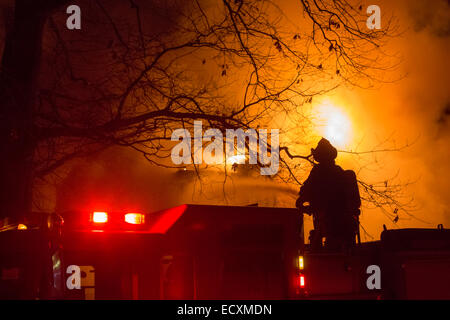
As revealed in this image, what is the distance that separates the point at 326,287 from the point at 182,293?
1775mm

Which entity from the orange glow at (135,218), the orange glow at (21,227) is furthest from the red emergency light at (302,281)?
the orange glow at (21,227)

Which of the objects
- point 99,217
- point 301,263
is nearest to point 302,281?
point 301,263

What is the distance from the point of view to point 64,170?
992 cm

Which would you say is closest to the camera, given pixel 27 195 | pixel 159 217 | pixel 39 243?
pixel 39 243

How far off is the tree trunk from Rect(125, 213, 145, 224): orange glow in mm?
2428

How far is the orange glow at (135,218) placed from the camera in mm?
4800

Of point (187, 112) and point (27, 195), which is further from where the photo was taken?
point (187, 112)

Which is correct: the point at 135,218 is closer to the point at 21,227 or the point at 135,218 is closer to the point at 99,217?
the point at 99,217

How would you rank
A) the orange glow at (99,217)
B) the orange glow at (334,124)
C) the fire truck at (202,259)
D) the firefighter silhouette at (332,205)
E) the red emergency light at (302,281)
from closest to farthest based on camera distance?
1. the fire truck at (202,259)
2. the orange glow at (99,217)
3. the red emergency light at (302,281)
4. the firefighter silhouette at (332,205)
5. the orange glow at (334,124)

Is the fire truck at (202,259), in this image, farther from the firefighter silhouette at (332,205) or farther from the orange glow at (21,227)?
the firefighter silhouette at (332,205)

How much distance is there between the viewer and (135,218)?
487 cm

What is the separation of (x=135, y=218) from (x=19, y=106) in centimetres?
307
